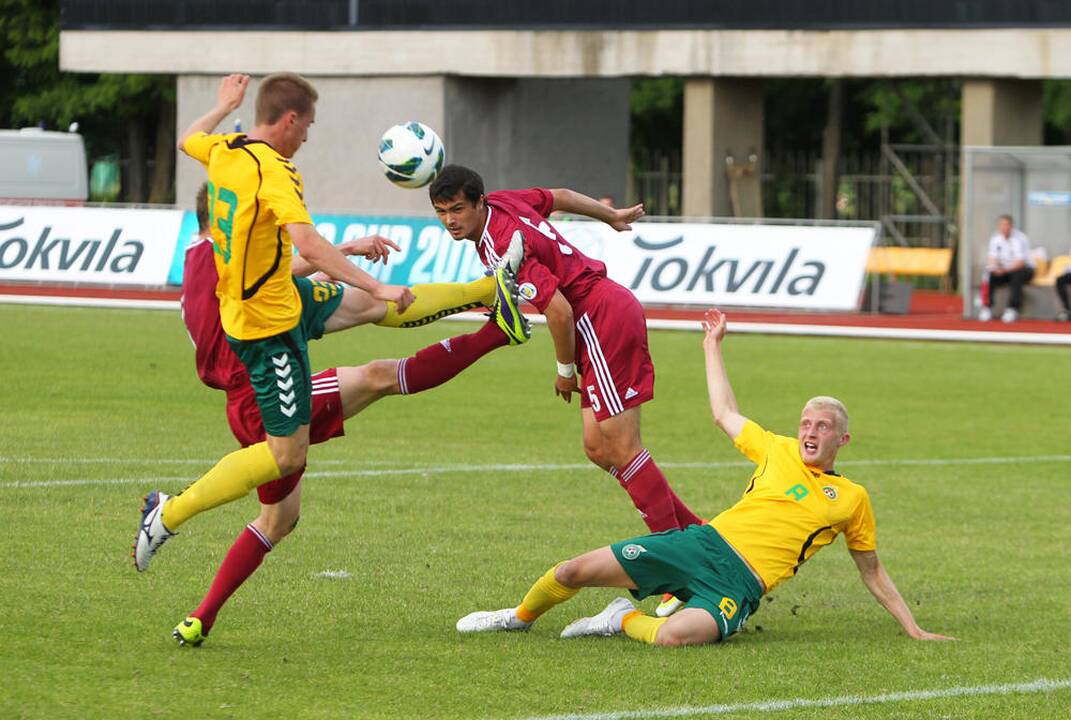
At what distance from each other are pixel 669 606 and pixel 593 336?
4.67 feet

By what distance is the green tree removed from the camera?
4906 cm

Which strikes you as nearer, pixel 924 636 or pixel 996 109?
pixel 924 636

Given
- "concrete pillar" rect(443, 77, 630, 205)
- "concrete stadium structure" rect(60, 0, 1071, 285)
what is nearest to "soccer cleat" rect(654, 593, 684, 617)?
"concrete stadium structure" rect(60, 0, 1071, 285)

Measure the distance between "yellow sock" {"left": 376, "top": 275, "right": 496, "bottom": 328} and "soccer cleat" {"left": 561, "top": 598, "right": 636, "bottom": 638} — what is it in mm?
1599

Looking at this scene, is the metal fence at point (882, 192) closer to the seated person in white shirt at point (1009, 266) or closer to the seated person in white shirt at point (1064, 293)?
the seated person in white shirt at point (1009, 266)

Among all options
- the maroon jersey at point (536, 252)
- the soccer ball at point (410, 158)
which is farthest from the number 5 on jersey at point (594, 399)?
the soccer ball at point (410, 158)

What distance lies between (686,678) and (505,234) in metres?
2.63

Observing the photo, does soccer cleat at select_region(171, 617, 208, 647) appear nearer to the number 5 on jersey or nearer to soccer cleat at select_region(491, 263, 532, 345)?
soccer cleat at select_region(491, 263, 532, 345)

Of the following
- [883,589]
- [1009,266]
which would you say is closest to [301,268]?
[883,589]

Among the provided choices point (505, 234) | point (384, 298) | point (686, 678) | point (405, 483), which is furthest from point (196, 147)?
point (405, 483)

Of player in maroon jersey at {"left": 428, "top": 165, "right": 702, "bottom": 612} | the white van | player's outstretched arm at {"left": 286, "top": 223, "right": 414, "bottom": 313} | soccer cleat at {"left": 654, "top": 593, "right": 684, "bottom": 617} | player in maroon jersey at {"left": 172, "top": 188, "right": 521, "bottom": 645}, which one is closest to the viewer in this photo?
player's outstretched arm at {"left": 286, "top": 223, "right": 414, "bottom": 313}

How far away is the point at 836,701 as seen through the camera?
22.5 ft

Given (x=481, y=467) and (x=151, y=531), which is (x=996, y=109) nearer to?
(x=481, y=467)

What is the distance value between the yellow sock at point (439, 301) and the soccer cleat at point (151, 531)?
1392mm
